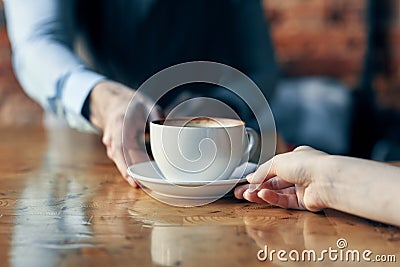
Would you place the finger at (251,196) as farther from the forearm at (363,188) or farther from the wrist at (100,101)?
the wrist at (100,101)

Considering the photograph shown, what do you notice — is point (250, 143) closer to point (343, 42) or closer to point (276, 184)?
point (276, 184)

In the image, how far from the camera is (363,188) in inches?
24.9

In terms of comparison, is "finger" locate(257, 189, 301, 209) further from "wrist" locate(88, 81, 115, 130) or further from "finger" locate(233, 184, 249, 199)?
"wrist" locate(88, 81, 115, 130)

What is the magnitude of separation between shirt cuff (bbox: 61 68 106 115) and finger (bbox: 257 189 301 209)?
17.1 inches

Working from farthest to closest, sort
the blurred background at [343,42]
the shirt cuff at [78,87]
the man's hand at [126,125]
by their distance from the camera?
the blurred background at [343,42], the shirt cuff at [78,87], the man's hand at [126,125]

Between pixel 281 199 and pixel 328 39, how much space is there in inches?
61.1

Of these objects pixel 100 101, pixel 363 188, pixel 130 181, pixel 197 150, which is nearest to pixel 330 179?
pixel 363 188

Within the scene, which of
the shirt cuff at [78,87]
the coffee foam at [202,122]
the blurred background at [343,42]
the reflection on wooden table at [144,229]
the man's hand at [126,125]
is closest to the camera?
the reflection on wooden table at [144,229]

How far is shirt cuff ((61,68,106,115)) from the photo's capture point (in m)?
1.03

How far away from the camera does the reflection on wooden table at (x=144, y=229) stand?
1.83ft

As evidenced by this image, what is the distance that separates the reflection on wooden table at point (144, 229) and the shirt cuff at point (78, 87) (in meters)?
0.20

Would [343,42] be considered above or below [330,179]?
below

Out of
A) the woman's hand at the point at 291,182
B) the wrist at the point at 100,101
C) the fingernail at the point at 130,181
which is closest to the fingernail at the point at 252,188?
the woman's hand at the point at 291,182

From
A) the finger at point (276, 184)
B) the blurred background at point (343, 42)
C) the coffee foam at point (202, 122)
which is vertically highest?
the coffee foam at point (202, 122)
